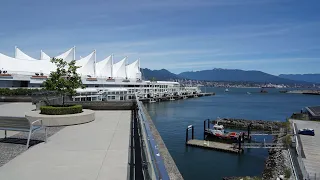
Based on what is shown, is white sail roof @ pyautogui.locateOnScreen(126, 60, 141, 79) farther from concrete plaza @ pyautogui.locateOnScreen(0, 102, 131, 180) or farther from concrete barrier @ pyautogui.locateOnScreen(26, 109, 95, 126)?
concrete plaza @ pyautogui.locateOnScreen(0, 102, 131, 180)

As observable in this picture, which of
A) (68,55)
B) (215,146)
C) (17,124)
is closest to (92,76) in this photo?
(68,55)

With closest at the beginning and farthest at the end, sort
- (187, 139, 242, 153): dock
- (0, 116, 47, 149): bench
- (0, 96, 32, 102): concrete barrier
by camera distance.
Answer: (0, 116, 47, 149): bench < (0, 96, 32, 102): concrete barrier < (187, 139, 242, 153): dock

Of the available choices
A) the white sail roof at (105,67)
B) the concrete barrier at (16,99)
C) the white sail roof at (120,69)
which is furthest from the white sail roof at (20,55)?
the concrete barrier at (16,99)

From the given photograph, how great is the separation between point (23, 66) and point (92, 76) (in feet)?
56.2

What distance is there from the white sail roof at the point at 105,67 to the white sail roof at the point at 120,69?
3992mm

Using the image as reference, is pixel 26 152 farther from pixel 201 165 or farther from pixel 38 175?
pixel 201 165

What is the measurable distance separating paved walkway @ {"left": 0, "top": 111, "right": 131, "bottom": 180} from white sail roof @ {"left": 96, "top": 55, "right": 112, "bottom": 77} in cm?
7107

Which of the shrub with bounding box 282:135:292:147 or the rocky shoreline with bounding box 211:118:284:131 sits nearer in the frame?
the shrub with bounding box 282:135:292:147

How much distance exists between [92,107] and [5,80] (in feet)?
134

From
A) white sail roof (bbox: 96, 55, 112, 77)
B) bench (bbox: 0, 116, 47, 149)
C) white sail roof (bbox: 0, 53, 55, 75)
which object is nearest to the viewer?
bench (bbox: 0, 116, 47, 149)

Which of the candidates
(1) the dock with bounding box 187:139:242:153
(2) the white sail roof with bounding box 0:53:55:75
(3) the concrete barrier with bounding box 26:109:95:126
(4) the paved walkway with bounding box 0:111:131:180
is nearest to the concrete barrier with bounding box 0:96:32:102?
(3) the concrete barrier with bounding box 26:109:95:126

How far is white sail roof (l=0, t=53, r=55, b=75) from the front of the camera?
52.4 m

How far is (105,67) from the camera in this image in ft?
256

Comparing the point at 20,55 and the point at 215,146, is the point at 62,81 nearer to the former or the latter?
the point at 215,146
